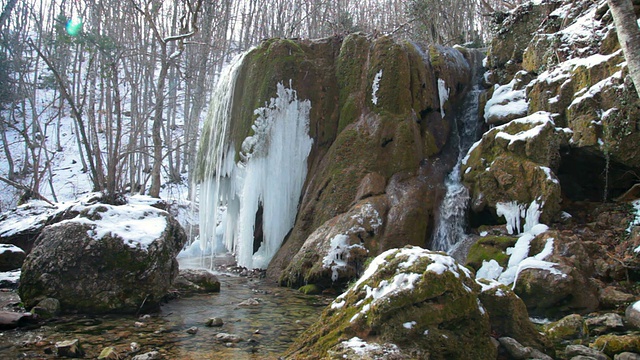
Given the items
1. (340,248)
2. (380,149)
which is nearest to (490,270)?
(340,248)

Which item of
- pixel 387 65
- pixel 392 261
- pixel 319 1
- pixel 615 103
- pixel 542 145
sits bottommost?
pixel 392 261

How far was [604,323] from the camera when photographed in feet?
16.6

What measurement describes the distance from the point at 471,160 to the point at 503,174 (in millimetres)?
1105

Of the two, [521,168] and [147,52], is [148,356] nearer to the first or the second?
[521,168]

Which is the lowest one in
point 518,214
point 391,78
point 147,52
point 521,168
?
point 518,214

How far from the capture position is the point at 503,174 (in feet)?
27.8

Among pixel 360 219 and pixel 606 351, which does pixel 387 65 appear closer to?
pixel 360 219

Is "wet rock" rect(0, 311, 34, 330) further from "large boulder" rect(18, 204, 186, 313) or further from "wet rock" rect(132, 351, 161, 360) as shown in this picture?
"wet rock" rect(132, 351, 161, 360)

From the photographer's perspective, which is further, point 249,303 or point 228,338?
point 249,303

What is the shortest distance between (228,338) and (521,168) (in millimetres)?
6112

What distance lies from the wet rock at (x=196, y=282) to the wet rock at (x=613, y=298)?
587cm

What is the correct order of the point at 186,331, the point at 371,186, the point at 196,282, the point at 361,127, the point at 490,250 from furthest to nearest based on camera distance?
the point at 361,127 < the point at 371,186 < the point at 196,282 < the point at 490,250 < the point at 186,331

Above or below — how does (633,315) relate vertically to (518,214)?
below

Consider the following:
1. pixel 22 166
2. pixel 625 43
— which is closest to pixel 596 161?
pixel 625 43
